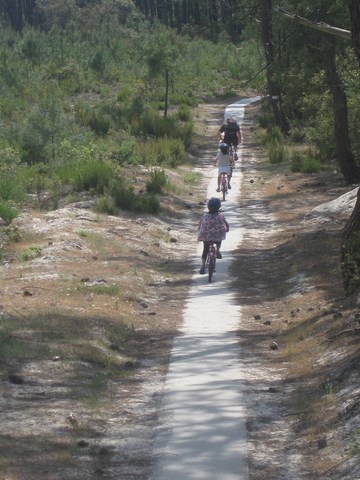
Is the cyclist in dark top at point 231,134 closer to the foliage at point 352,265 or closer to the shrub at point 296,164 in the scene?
the shrub at point 296,164

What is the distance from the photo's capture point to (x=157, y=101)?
42.6 metres

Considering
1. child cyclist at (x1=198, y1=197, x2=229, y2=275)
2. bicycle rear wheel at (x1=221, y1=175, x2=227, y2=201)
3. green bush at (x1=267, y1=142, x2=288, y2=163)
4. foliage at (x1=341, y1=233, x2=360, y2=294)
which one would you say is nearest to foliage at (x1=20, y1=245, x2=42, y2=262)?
child cyclist at (x1=198, y1=197, x2=229, y2=275)

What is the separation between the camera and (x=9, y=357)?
9.97 meters

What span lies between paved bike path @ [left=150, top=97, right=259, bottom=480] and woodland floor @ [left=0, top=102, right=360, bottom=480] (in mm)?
130

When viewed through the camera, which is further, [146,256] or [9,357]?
[146,256]

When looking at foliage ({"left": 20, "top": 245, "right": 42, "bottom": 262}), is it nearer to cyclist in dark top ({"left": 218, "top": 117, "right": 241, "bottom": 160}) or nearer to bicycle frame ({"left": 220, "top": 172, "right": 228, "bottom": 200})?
bicycle frame ({"left": 220, "top": 172, "right": 228, "bottom": 200})

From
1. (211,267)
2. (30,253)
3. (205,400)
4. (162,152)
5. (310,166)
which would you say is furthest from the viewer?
(162,152)

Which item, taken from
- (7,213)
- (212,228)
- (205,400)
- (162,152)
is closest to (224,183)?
(162,152)

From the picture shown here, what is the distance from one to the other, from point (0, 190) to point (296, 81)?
26.8 ft

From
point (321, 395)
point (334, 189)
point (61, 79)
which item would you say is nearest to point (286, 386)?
point (321, 395)

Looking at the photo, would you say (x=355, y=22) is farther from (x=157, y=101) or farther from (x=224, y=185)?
(x=157, y=101)

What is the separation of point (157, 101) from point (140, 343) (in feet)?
104

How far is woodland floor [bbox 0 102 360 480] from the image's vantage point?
7805 mm

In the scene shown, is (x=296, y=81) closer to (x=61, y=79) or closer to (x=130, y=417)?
(x=130, y=417)
